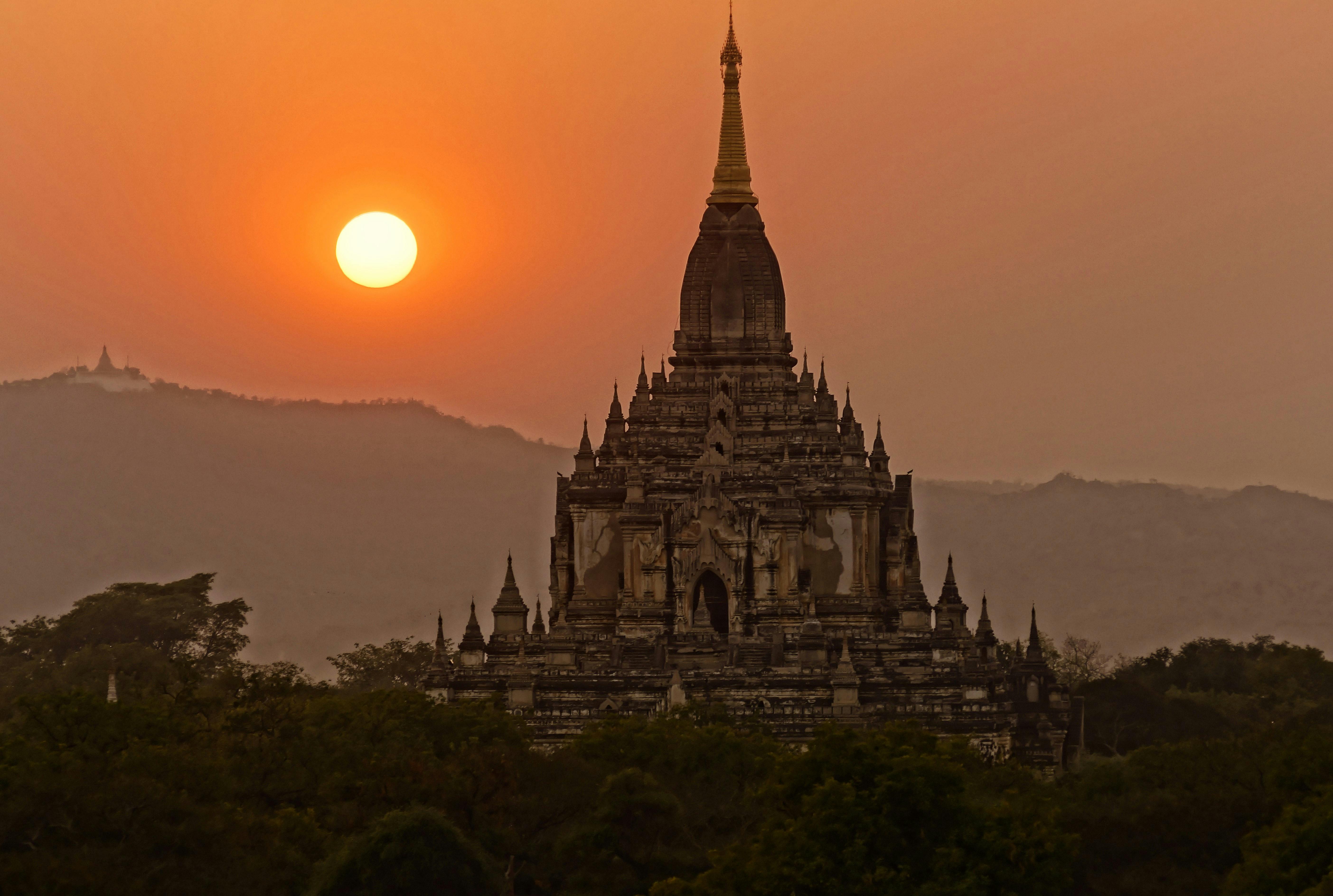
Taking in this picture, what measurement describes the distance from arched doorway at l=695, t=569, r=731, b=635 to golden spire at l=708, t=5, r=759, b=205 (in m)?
13.6

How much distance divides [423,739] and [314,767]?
350 centimetres

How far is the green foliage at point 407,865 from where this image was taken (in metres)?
59.1

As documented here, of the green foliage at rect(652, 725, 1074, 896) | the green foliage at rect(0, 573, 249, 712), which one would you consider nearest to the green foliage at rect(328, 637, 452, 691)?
the green foliage at rect(0, 573, 249, 712)

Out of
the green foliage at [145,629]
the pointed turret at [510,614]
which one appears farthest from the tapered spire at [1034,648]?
the green foliage at [145,629]

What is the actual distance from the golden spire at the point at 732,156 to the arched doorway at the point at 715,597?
13.6 m

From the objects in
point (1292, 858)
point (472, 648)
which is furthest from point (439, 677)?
point (1292, 858)

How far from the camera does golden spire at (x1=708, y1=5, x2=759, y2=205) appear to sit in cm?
9850

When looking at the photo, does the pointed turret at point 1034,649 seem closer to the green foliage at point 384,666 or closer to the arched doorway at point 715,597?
the arched doorway at point 715,597

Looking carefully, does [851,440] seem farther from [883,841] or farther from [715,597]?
[883,841]

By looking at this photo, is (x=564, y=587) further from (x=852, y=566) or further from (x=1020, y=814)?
(x=1020, y=814)

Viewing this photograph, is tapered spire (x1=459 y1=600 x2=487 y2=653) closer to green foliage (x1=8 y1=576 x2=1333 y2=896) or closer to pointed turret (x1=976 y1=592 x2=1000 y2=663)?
green foliage (x1=8 y1=576 x2=1333 y2=896)

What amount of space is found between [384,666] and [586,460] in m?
48.0

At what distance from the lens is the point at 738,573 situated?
92000 mm

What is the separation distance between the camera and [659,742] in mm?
73375
